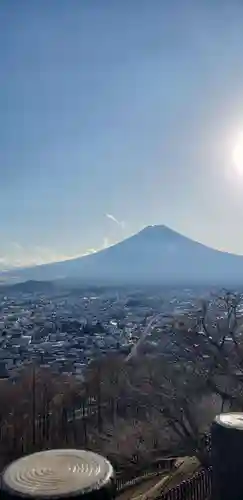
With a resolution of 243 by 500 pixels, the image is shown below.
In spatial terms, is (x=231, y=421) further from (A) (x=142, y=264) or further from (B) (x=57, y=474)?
(A) (x=142, y=264)

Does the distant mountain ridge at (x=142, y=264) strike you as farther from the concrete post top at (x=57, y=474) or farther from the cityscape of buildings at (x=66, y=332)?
the concrete post top at (x=57, y=474)

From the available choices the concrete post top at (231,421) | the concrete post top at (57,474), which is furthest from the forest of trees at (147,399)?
the concrete post top at (57,474)

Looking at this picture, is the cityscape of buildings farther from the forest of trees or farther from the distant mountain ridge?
the distant mountain ridge

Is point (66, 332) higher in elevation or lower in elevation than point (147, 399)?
lower

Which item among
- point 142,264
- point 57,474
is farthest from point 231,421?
point 142,264

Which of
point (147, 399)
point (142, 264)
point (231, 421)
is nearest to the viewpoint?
point (231, 421)

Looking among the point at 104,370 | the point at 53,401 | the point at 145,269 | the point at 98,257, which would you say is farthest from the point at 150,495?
the point at 98,257

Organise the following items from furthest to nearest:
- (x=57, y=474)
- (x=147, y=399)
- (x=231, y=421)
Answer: (x=147, y=399), (x=231, y=421), (x=57, y=474)
